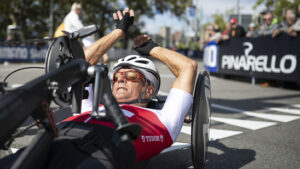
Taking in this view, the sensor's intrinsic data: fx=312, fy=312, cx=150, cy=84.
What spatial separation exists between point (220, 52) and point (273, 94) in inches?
167

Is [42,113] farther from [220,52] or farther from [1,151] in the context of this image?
[220,52]

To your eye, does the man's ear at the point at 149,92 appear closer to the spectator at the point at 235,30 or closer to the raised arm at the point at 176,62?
the raised arm at the point at 176,62

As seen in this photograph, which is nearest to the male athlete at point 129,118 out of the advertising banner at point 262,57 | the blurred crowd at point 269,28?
the advertising banner at point 262,57

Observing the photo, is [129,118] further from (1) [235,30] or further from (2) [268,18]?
(1) [235,30]

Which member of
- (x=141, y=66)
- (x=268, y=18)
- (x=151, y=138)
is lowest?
(x=151, y=138)

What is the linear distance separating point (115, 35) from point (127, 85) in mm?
440

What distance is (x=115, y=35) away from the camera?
2.25m

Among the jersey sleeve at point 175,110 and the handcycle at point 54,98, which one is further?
the jersey sleeve at point 175,110

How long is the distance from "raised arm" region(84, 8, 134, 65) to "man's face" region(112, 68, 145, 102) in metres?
0.25

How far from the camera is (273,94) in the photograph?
7762mm

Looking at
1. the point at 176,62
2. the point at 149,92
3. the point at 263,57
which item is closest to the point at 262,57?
the point at 263,57

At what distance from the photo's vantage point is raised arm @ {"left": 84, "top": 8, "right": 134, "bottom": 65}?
223 cm

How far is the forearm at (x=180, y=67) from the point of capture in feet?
7.29

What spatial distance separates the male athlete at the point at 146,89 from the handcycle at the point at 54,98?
0.38m
